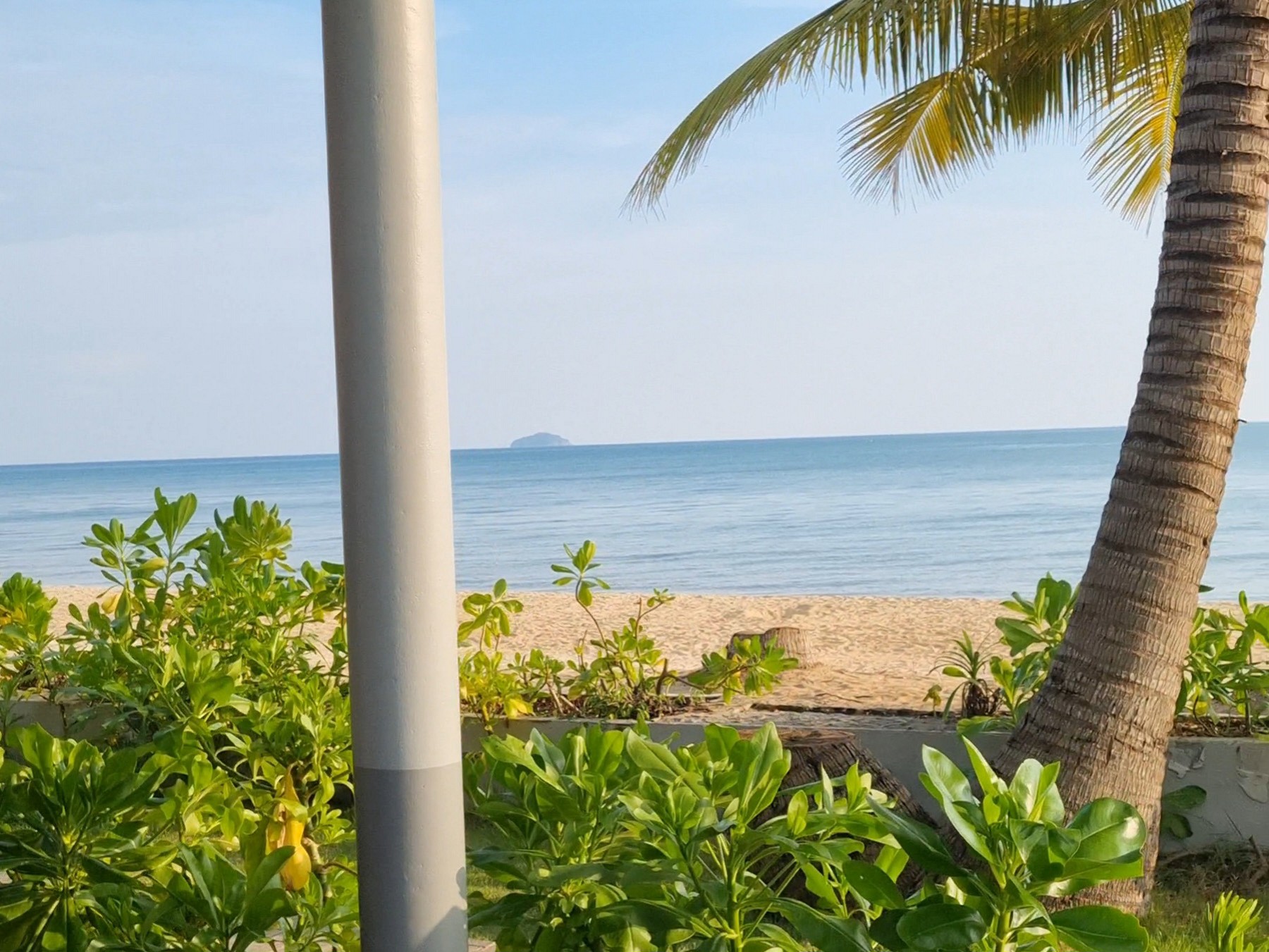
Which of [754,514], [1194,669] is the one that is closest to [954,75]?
[1194,669]

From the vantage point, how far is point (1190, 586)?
9.12ft

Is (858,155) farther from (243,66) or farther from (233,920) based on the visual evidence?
(243,66)

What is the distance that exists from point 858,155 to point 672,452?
65.4 meters

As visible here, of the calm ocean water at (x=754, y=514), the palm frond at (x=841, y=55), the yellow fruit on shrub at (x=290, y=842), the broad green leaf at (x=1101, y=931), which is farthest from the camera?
the calm ocean water at (x=754, y=514)

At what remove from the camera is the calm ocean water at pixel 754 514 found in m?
21.4

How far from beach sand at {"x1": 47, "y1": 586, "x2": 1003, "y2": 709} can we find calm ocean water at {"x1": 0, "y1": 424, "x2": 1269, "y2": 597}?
567 cm

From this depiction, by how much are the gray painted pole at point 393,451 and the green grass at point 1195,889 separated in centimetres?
213

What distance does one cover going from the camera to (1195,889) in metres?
3.25

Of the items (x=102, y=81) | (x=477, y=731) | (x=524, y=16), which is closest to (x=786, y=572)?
(x=477, y=731)

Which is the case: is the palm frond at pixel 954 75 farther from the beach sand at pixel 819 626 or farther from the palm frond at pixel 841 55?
the beach sand at pixel 819 626

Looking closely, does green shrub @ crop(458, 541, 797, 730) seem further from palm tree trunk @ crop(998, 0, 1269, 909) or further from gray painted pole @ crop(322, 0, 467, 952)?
gray painted pole @ crop(322, 0, 467, 952)

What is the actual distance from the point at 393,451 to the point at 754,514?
1251 inches

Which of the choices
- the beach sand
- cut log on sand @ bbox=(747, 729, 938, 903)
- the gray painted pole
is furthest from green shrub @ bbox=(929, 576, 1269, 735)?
the gray painted pole

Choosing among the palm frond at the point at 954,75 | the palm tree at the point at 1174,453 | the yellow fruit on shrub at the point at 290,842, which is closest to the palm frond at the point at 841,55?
the palm frond at the point at 954,75
